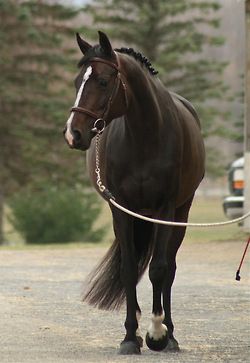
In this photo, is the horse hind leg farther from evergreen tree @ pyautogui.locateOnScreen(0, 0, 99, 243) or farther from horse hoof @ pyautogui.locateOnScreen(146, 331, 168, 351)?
evergreen tree @ pyautogui.locateOnScreen(0, 0, 99, 243)

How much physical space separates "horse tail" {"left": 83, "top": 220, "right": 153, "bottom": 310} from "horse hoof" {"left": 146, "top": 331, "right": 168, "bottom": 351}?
35.5 inches

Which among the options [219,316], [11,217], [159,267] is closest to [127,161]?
[159,267]

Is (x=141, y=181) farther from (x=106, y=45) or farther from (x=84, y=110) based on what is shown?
(x=106, y=45)

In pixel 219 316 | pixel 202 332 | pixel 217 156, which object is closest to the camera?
pixel 202 332

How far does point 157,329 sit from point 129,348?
0.34 meters

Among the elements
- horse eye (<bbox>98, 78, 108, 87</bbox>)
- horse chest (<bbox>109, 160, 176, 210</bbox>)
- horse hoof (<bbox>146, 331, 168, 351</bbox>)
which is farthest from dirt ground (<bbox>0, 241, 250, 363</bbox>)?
horse eye (<bbox>98, 78, 108, 87</bbox>)

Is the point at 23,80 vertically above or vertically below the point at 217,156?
above

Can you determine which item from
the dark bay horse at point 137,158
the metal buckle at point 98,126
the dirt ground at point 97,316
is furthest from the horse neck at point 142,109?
the dirt ground at point 97,316

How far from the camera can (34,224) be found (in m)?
26.7

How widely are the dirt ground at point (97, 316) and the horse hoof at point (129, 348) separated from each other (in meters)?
0.08

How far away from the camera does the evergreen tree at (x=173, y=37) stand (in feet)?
115

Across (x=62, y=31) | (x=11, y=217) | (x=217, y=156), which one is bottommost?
(x=217, y=156)

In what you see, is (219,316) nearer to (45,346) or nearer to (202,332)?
(202,332)

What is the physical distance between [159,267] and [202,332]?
1117 millimetres
